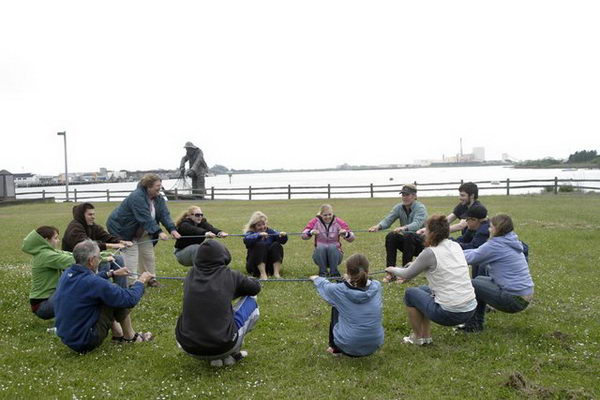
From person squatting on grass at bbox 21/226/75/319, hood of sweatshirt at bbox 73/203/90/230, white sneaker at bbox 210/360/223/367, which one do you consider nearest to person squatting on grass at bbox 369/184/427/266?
white sneaker at bbox 210/360/223/367

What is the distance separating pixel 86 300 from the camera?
4871mm

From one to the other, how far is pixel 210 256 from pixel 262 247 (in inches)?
161

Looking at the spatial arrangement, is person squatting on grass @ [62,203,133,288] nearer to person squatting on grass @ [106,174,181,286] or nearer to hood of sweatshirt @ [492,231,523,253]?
person squatting on grass @ [106,174,181,286]

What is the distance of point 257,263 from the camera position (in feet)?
28.1

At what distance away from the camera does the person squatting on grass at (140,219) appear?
24.6ft

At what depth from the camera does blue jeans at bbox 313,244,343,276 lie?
8352 mm

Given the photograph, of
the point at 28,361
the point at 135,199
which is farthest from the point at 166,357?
the point at 135,199

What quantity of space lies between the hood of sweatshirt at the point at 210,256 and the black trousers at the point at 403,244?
14.6 feet

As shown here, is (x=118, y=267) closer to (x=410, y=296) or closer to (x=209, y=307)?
(x=209, y=307)

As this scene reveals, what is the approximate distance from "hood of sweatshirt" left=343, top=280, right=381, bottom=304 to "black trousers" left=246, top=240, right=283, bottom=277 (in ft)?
12.9

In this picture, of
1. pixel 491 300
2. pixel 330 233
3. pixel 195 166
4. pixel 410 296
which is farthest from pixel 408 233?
pixel 195 166

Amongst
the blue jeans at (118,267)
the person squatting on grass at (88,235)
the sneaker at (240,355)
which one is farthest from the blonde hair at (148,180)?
the sneaker at (240,355)

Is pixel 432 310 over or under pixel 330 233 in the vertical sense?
under

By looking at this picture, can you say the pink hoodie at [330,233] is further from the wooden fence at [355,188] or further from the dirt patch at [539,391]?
the wooden fence at [355,188]
